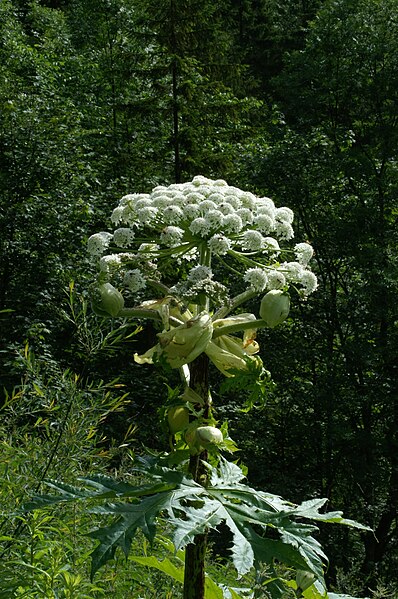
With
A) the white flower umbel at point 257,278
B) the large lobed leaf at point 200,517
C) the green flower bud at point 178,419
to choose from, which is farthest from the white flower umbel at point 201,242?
the large lobed leaf at point 200,517

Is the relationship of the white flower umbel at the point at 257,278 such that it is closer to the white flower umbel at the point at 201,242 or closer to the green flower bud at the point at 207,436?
the white flower umbel at the point at 201,242

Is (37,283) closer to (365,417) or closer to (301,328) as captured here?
(301,328)

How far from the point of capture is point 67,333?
423 inches

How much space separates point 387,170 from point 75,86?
8.41 meters

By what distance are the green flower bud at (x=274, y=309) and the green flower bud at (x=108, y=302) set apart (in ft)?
1.12

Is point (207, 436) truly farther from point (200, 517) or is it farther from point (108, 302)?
point (108, 302)

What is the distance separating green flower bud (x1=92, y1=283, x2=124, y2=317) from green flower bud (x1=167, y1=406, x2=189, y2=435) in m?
0.29

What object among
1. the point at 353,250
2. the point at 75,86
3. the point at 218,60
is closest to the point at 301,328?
the point at 353,250

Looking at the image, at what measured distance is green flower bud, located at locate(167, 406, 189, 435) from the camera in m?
1.77

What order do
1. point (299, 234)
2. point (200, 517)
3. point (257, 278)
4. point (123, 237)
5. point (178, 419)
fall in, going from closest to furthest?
point (200, 517)
point (178, 419)
point (257, 278)
point (123, 237)
point (299, 234)

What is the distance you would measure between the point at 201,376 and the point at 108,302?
296 millimetres

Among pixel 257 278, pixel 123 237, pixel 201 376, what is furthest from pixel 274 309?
pixel 123 237

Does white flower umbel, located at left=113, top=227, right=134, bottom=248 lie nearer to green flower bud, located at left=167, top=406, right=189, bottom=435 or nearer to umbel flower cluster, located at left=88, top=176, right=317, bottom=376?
umbel flower cluster, located at left=88, top=176, right=317, bottom=376

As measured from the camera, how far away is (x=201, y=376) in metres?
1.78
